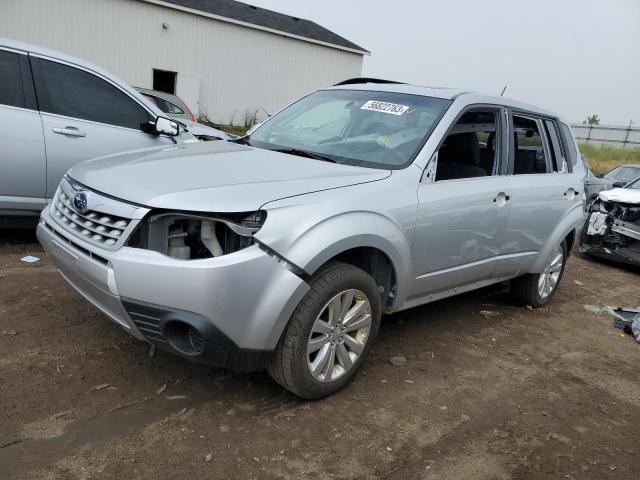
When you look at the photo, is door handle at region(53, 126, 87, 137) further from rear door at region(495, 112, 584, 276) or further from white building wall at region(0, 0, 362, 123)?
white building wall at region(0, 0, 362, 123)

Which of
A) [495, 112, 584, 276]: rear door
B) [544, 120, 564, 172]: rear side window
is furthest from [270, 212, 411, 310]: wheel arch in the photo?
[544, 120, 564, 172]: rear side window

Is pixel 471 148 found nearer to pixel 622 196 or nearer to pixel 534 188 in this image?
pixel 534 188

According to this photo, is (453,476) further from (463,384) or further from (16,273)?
(16,273)

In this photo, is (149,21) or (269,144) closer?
(269,144)

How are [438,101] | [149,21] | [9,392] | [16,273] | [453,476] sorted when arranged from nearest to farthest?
[453,476], [9,392], [438,101], [16,273], [149,21]

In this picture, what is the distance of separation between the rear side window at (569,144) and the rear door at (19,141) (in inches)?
187

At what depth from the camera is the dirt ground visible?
2.51 m

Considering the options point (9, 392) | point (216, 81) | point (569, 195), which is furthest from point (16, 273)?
point (216, 81)

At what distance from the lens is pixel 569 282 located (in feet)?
21.6

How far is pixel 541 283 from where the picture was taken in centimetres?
507

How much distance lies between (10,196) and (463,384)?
4047mm

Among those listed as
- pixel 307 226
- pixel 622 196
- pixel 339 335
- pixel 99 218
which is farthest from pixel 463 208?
pixel 622 196

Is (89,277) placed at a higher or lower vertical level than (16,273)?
higher

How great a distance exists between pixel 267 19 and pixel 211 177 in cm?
2128
